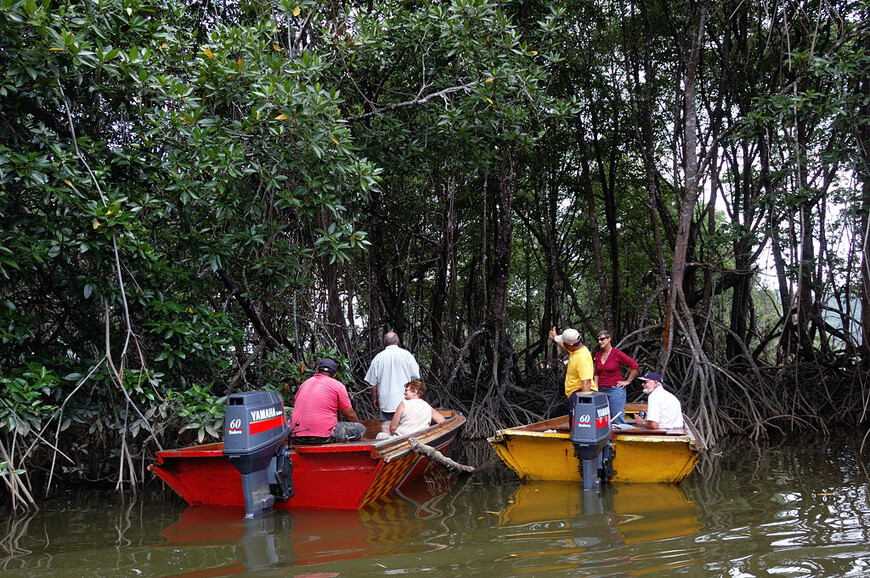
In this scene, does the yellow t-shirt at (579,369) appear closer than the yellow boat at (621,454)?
No

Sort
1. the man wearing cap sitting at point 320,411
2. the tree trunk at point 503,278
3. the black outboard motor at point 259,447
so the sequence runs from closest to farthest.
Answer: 1. the black outboard motor at point 259,447
2. the man wearing cap sitting at point 320,411
3. the tree trunk at point 503,278

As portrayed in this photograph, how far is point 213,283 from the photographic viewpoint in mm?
5801

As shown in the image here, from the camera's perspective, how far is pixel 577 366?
19.8 ft

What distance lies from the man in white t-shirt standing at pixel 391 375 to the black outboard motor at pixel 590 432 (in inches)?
64.8

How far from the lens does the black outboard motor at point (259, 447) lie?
4414 mm

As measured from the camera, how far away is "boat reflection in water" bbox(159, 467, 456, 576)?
3.70 m

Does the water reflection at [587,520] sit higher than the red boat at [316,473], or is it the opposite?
the red boat at [316,473]

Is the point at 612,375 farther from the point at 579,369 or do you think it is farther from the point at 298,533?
the point at 298,533

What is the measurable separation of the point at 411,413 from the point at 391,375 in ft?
1.93

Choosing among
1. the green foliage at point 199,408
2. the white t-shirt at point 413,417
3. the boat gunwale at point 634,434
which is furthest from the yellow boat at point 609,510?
the green foliage at point 199,408

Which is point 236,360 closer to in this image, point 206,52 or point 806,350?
point 206,52

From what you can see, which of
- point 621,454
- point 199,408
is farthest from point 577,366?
point 199,408

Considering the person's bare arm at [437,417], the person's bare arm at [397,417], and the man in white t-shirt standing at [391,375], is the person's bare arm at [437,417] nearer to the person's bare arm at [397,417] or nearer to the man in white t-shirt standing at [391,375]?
the man in white t-shirt standing at [391,375]

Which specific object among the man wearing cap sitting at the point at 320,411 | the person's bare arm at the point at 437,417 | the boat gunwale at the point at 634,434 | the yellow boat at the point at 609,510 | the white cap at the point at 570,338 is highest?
the white cap at the point at 570,338
